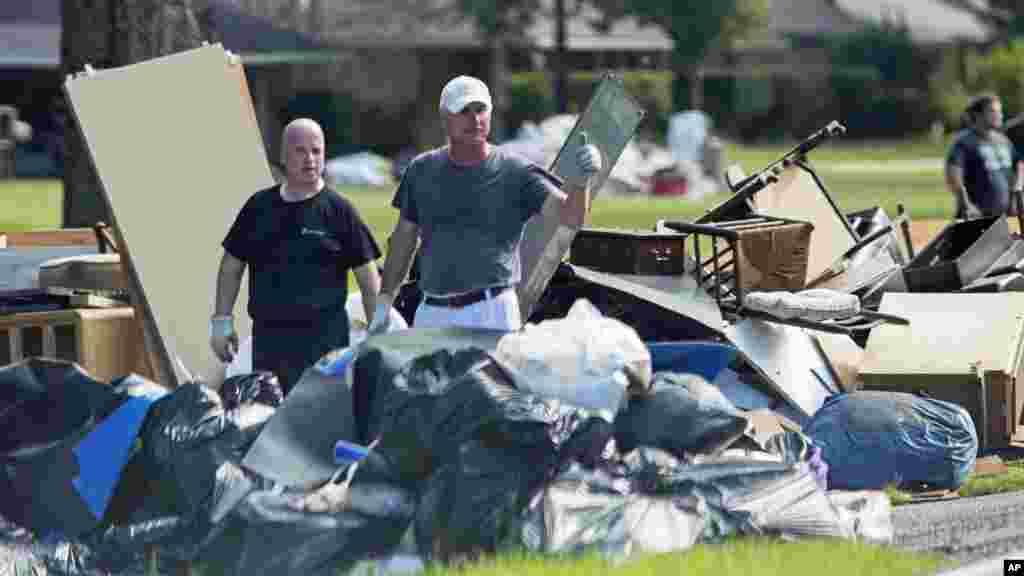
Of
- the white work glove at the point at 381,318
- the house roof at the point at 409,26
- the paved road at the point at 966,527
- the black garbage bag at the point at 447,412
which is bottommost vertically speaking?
the paved road at the point at 966,527

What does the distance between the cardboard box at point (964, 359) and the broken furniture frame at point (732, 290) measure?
0.36ft

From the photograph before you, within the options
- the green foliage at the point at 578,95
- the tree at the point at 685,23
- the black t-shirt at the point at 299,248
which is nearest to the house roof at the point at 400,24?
the green foliage at the point at 578,95

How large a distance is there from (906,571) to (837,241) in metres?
5.87

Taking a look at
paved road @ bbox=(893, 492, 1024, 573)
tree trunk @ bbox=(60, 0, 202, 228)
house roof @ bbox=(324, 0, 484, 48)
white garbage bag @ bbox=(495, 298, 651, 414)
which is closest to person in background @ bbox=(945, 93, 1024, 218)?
tree trunk @ bbox=(60, 0, 202, 228)

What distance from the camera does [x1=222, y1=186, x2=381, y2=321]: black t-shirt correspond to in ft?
29.1

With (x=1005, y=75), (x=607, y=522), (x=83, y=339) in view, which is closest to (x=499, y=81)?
(x=1005, y=75)

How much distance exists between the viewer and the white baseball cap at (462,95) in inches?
332

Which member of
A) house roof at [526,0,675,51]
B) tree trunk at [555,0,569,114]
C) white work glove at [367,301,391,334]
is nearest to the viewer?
white work glove at [367,301,391,334]

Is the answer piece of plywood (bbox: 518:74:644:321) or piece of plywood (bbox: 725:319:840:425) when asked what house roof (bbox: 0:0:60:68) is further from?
piece of plywood (bbox: 725:319:840:425)

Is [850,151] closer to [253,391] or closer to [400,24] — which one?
[400,24]

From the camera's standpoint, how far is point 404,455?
737cm

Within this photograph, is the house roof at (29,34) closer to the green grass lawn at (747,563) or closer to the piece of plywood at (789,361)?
the piece of plywood at (789,361)

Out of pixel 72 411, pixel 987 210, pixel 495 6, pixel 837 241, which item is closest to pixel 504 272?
pixel 72 411

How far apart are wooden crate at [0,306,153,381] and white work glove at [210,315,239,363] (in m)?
1.14
